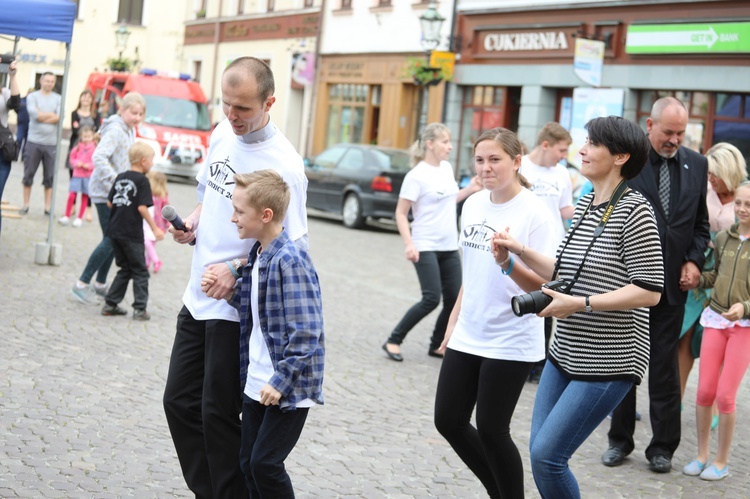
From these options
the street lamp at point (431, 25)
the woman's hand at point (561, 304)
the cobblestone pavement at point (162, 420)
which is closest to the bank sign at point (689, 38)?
the street lamp at point (431, 25)

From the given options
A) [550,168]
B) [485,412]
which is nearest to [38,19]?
[550,168]

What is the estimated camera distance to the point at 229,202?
4.59 meters

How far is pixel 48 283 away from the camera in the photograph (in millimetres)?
11516

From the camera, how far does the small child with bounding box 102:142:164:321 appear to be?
32.9 feet

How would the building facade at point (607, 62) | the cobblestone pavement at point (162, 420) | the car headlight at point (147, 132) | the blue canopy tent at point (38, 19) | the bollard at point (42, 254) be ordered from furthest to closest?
the car headlight at point (147, 132)
the building facade at point (607, 62)
the bollard at point (42, 254)
the blue canopy tent at point (38, 19)
the cobblestone pavement at point (162, 420)

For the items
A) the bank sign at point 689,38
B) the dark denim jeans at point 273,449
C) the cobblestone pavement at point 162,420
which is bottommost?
the cobblestone pavement at point 162,420

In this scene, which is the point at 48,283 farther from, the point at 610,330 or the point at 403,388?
the point at 610,330

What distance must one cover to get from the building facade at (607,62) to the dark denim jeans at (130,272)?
10.1 m

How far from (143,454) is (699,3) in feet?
62.2

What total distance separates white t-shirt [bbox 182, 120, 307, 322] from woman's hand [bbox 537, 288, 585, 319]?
3.19 feet

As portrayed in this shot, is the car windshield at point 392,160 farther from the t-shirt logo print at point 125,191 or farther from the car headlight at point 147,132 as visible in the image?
the t-shirt logo print at point 125,191

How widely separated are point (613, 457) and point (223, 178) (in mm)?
3317

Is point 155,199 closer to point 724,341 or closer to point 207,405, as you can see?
point 724,341

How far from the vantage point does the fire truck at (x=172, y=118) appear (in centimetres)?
2844
